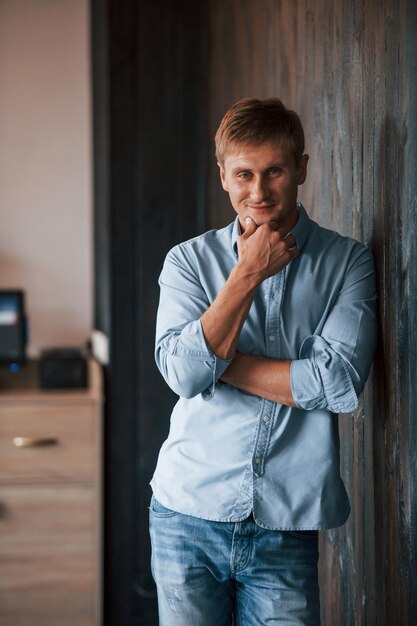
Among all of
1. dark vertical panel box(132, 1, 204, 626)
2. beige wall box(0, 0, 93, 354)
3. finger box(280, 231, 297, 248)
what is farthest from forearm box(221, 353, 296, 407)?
beige wall box(0, 0, 93, 354)

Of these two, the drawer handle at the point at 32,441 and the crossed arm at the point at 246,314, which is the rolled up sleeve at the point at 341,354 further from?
the drawer handle at the point at 32,441

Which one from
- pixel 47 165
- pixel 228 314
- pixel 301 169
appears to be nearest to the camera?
pixel 228 314

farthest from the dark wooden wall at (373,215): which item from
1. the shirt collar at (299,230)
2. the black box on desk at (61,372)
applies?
the black box on desk at (61,372)

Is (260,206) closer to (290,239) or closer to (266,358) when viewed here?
(290,239)

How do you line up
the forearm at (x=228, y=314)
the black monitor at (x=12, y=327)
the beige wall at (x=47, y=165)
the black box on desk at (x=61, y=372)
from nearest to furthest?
the forearm at (x=228, y=314) → the black box on desk at (x=61, y=372) → the black monitor at (x=12, y=327) → the beige wall at (x=47, y=165)

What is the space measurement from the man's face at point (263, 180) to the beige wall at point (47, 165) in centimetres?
239

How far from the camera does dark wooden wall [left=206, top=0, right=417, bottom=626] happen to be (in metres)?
1.47

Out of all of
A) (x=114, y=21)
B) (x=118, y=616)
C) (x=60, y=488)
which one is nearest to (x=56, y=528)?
(x=60, y=488)

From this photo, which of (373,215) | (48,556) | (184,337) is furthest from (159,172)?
(184,337)

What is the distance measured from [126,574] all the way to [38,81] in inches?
79.2

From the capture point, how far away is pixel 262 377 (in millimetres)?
1490

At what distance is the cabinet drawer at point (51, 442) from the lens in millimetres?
3211

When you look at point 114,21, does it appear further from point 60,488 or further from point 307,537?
point 307,537

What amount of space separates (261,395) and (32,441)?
1869 millimetres
